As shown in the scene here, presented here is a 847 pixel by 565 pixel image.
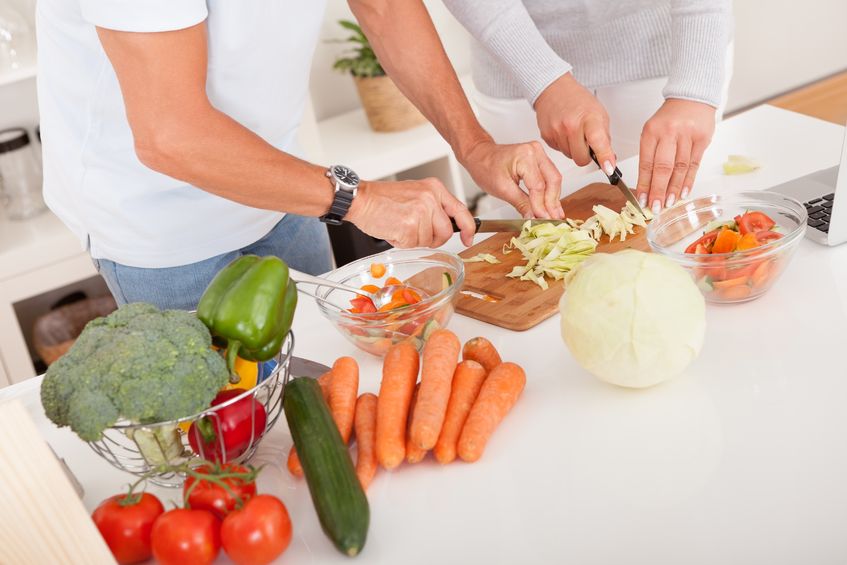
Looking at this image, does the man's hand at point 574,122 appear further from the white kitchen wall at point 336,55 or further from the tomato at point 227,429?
the white kitchen wall at point 336,55

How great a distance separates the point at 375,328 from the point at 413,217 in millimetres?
226

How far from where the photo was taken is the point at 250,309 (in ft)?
3.56

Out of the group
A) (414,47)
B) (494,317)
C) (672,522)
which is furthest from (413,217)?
(672,522)

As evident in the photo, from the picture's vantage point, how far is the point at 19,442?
2.72 feet

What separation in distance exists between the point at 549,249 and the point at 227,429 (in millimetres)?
671

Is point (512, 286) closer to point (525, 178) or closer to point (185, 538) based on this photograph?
point (525, 178)

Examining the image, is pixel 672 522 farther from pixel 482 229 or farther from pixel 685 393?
pixel 482 229

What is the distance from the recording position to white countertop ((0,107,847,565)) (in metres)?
0.90

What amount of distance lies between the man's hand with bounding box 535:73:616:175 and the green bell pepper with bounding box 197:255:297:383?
76 centimetres

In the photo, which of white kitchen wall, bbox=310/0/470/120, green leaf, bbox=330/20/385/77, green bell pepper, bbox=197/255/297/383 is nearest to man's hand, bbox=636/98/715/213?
green bell pepper, bbox=197/255/297/383

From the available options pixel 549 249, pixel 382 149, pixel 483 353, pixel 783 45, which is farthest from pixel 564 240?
pixel 783 45

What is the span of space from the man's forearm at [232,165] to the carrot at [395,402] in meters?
0.31

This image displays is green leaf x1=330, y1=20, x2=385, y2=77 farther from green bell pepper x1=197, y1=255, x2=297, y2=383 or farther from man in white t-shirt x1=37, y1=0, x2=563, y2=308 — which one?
green bell pepper x1=197, y1=255, x2=297, y2=383

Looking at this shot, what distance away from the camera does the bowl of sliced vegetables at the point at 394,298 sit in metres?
1.30
